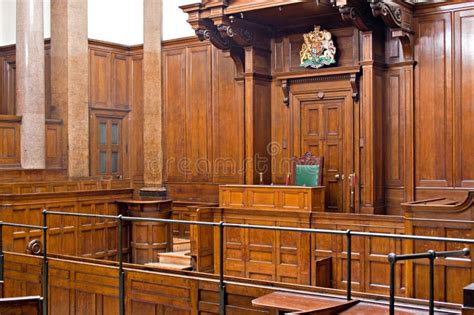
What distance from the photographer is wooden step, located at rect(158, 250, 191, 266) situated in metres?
9.71

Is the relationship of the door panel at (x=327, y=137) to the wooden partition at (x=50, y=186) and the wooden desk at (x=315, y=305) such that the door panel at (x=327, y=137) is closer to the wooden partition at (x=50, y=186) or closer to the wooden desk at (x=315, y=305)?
the wooden partition at (x=50, y=186)

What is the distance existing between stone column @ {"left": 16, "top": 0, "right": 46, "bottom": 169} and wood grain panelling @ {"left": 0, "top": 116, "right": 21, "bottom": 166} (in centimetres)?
10

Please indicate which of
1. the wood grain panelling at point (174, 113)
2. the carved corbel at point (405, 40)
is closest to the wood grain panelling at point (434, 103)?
the carved corbel at point (405, 40)

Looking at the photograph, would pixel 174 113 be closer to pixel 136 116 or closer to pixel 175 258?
pixel 136 116

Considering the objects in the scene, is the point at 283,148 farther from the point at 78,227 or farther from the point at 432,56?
the point at 78,227

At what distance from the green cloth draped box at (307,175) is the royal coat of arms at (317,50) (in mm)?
1630

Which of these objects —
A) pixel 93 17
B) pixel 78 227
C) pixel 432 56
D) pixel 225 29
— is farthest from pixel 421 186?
pixel 93 17

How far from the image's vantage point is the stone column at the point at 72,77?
12.3 metres

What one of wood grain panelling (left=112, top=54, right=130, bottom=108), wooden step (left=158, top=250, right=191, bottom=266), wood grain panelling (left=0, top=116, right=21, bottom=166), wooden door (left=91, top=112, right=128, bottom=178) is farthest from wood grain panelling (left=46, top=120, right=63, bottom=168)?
wooden step (left=158, top=250, right=191, bottom=266)

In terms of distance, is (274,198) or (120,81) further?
(120,81)

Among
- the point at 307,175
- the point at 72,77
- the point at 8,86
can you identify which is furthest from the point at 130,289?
the point at 8,86

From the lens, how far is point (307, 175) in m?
9.77

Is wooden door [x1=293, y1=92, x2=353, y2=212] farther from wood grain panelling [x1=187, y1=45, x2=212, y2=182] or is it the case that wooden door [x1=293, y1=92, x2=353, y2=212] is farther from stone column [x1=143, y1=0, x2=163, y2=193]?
stone column [x1=143, y1=0, x2=163, y2=193]

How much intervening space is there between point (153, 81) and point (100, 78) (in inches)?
48.7
